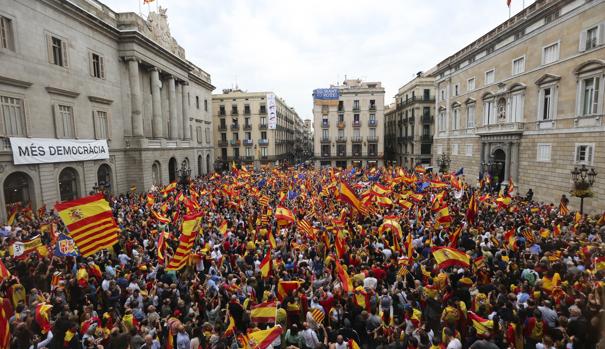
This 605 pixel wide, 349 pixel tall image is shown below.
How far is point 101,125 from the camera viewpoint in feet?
91.5

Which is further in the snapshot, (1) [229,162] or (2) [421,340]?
(1) [229,162]

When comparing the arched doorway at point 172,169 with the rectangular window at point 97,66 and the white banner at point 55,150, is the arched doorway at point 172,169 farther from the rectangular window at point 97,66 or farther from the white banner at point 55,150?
the rectangular window at point 97,66

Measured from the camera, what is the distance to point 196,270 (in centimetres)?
1038

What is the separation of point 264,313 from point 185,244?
364cm

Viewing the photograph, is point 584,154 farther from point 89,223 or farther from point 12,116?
point 12,116

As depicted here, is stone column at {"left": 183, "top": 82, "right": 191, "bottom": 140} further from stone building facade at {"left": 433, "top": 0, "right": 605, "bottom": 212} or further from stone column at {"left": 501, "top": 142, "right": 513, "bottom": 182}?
stone column at {"left": 501, "top": 142, "right": 513, "bottom": 182}

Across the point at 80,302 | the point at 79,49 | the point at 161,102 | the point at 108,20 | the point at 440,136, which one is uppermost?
the point at 108,20

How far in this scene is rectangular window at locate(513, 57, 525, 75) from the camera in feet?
85.6

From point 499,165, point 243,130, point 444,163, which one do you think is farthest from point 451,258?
point 243,130

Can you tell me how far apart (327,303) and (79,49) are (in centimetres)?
2838

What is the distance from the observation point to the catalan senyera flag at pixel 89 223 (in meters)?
8.61

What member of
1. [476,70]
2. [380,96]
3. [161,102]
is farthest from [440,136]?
[161,102]

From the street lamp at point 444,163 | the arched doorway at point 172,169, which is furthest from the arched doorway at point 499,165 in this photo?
the arched doorway at point 172,169

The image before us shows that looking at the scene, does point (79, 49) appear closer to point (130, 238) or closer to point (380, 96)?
point (130, 238)
